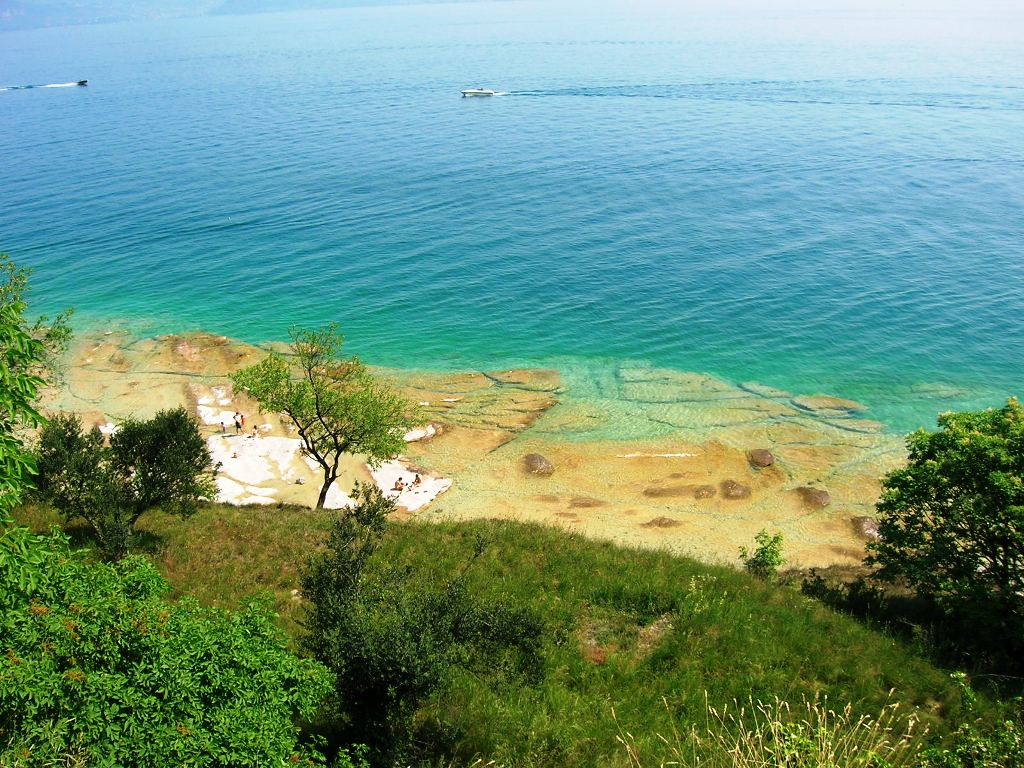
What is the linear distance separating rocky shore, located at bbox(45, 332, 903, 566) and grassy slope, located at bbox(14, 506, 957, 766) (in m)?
10.1

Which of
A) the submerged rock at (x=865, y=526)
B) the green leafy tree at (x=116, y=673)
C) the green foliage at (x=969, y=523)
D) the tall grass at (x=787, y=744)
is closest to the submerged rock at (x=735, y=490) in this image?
the submerged rock at (x=865, y=526)

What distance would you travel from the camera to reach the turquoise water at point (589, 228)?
6347 centimetres

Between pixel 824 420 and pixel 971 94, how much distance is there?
117680mm

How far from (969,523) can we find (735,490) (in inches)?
769

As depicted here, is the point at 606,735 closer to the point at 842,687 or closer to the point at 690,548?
the point at 842,687

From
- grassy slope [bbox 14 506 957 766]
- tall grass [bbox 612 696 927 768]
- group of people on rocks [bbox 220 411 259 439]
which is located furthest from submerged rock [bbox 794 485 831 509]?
group of people on rocks [bbox 220 411 259 439]

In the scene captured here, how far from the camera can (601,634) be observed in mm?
23719

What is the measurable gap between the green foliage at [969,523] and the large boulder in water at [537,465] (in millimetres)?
23108

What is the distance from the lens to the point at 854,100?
446ft

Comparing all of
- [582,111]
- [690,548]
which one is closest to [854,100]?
[582,111]

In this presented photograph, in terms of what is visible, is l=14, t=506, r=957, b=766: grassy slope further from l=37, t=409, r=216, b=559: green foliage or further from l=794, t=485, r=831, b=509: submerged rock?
l=794, t=485, r=831, b=509: submerged rock

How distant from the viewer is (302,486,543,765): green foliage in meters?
16.1

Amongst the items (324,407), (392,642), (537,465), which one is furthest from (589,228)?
(392,642)

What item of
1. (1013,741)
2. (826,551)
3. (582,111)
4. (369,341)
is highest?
(582,111)
